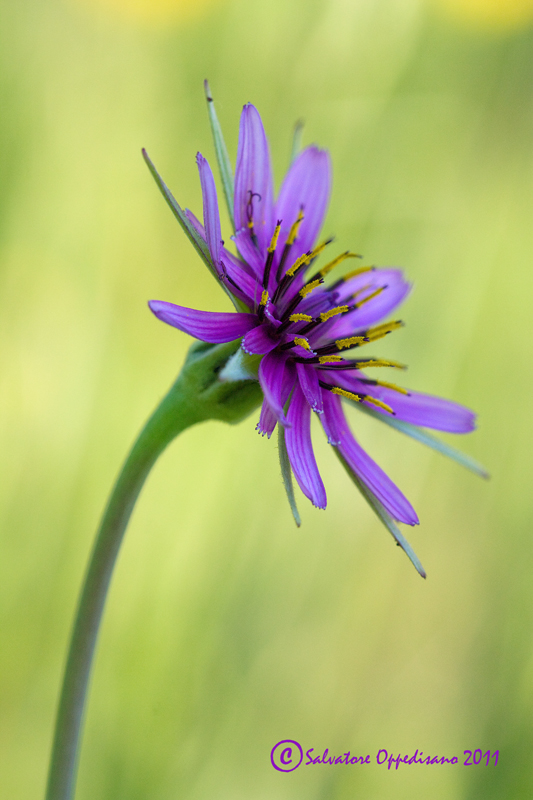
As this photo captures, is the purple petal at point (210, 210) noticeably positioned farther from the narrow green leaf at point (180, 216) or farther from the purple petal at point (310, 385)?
the purple petal at point (310, 385)

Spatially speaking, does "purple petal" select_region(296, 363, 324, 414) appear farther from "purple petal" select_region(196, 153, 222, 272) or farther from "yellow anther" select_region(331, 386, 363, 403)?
"purple petal" select_region(196, 153, 222, 272)

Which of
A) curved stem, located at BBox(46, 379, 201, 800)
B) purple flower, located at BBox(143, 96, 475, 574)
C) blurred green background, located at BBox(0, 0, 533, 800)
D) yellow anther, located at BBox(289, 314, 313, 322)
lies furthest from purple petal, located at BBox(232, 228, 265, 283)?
blurred green background, located at BBox(0, 0, 533, 800)

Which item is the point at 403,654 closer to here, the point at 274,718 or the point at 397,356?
the point at 274,718

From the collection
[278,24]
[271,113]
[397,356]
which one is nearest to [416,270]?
[397,356]

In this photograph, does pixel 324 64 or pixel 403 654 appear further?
pixel 324 64

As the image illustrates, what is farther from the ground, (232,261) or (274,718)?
(232,261)

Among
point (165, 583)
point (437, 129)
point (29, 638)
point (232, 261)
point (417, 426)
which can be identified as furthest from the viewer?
point (437, 129)

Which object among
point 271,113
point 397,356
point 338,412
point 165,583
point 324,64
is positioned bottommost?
point 165,583
